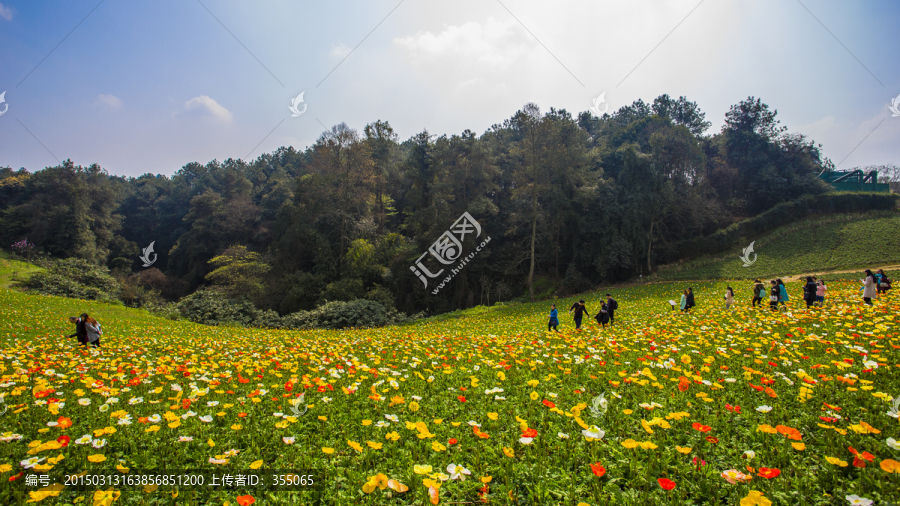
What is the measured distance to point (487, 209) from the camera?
34312mm

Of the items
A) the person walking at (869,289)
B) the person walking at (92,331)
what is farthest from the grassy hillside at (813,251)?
the person walking at (92,331)

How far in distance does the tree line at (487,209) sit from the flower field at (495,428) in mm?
23962

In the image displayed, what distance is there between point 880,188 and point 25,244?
85.2m

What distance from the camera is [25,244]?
1449 inches

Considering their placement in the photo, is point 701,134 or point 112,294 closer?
point 112,294

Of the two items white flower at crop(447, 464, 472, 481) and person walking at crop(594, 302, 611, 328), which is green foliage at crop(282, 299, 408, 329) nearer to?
person walking at crop(594, 302, 611, 328)

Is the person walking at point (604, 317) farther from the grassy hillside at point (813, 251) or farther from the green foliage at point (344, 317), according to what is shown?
the grassy hillside at point (813, 251)

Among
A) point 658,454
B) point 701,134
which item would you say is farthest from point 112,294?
point 701,134

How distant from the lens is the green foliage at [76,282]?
88.6ft

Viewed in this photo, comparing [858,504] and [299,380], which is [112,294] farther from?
[858,504]

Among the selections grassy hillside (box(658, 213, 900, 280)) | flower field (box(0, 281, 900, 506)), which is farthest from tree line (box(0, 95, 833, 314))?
flower field (box(0, 281, 900, 506))

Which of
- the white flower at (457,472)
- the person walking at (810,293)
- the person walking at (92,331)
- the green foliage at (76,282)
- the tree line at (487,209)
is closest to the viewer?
the white flower at (457,472)

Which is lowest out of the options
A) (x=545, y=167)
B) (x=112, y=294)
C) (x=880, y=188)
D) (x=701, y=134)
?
(x=112, y=294)

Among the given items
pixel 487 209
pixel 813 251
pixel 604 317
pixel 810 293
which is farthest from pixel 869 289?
pixel 813 251
